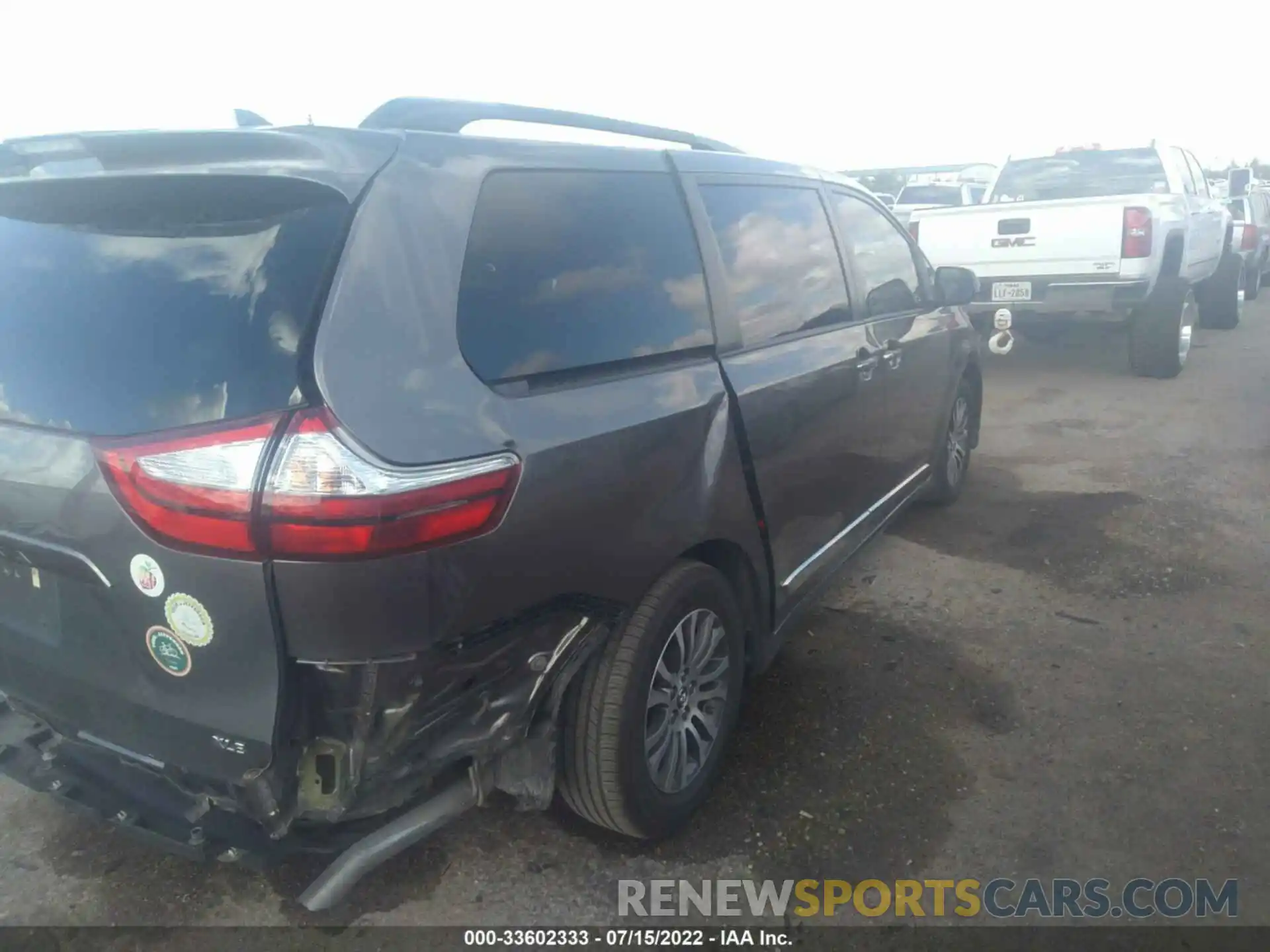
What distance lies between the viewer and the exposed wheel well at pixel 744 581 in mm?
2668

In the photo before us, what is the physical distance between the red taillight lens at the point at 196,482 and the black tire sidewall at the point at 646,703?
1054mm

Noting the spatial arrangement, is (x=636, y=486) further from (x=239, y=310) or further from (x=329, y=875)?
(x=329, y=875)

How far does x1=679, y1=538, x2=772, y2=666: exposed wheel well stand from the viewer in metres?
2.67

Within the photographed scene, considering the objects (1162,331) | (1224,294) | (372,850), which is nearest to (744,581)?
(372,850)

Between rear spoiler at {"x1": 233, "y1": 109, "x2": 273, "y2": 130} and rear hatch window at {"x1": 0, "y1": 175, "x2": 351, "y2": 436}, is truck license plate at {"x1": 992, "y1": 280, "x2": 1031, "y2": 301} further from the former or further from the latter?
rear hatch window at {"x1": 0, "y1": 175, "x2": 351, "y2": 436}

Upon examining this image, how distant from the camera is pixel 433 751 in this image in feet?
6.54

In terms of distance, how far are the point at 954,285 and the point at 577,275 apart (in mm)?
3022

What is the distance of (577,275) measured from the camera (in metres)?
2.25

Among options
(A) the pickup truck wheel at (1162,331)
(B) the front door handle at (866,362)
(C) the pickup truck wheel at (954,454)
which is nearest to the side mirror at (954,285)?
(C) the pickup truck wheel at (954,454)

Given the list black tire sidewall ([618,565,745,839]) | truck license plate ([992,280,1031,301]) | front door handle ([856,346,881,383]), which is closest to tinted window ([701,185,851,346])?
front door handle ([856,346,881,383])

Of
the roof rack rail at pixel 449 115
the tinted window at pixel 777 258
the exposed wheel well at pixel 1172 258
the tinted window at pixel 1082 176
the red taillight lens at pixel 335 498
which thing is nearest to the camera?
the red taillight lens at pixel 335 498

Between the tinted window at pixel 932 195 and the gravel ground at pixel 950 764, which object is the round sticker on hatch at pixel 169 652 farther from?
the tinted window at pixel 932 195

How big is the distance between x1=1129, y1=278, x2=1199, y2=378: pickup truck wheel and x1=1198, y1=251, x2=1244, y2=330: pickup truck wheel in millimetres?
2910

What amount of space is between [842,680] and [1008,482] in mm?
2825
